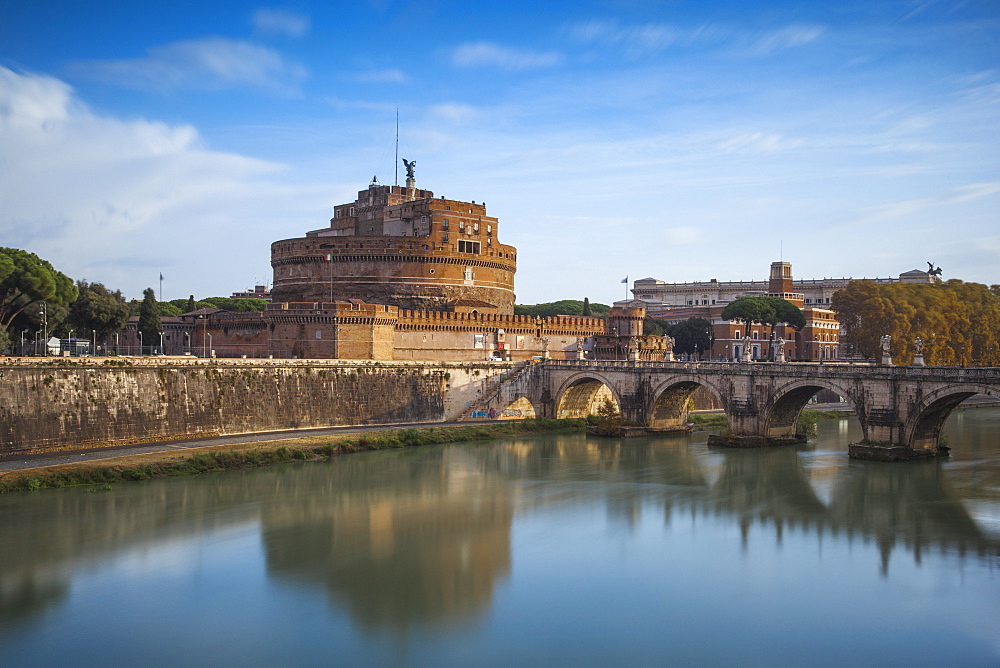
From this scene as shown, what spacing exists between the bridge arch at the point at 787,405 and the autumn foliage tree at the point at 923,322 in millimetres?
18550

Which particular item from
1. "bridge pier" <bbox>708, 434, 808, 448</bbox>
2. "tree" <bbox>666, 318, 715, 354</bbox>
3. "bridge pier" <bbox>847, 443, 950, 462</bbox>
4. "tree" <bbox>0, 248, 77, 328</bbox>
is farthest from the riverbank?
"tree" <bbox>666, 318, 715, 354</bbox>

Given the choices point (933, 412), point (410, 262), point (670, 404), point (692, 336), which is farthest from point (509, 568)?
point (692, 336)

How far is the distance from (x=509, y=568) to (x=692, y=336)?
4925cm

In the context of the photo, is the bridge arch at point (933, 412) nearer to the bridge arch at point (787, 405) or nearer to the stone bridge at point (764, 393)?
the stone bridge at point (764, 393)

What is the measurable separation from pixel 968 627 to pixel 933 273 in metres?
78.4

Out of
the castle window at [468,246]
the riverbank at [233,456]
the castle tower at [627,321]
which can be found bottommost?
the riverbank at [233,456]

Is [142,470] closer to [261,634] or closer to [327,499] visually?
[327,499]

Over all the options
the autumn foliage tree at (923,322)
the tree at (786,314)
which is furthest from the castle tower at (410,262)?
the tree at (786,314)

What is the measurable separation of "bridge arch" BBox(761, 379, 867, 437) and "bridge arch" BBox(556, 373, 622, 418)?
9.52 m

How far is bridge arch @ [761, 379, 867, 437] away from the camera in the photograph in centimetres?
3291

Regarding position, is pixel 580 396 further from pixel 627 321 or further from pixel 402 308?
pixel 402 308

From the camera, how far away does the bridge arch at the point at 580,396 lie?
4428 centimetres

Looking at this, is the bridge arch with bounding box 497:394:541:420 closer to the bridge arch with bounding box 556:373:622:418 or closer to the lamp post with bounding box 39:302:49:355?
the bridge arch with bounding box 556:373:622:418

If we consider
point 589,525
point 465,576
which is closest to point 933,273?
point 589,525
